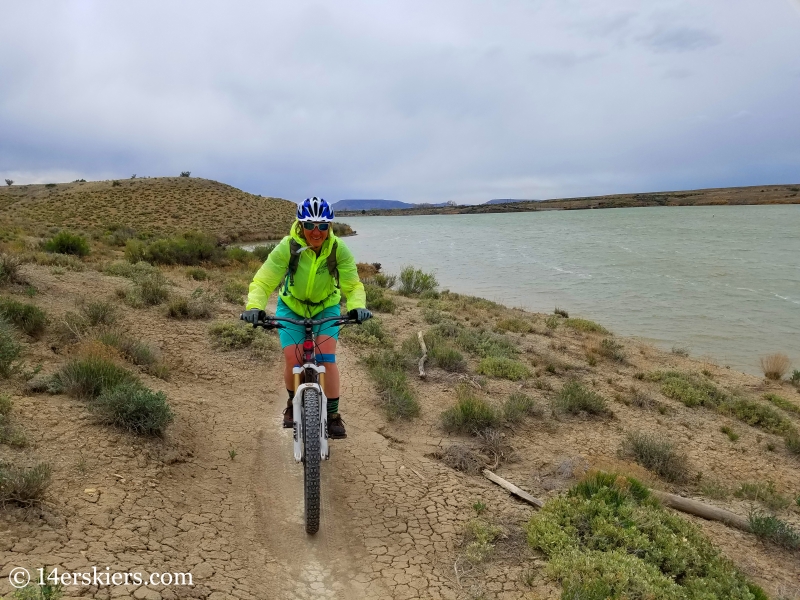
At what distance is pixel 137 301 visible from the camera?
9867mm

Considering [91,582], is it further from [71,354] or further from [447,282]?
[447,282]

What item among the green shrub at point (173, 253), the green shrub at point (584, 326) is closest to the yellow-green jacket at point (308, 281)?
the green shrub at point (584, 326)

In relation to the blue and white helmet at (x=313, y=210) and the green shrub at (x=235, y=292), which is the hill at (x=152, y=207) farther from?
the blue and white helmet at (x=313, y=210)

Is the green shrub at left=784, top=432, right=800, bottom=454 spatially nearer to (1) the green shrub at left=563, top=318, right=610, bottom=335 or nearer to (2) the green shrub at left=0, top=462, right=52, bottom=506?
(1) the green shrub at left=563, top=318, right=610, bottom=335

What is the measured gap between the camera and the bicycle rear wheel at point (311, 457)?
3.82 metres

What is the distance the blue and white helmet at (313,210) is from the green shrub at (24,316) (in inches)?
204

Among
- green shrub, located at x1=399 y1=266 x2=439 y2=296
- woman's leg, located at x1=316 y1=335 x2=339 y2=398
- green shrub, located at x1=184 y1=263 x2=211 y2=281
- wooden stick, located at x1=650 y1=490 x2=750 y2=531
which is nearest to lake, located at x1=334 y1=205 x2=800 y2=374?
green shrub, located at x1=399 y1=266 x2=439 y2=296

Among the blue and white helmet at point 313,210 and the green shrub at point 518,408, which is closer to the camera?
the blue and white helmet at point 313,210

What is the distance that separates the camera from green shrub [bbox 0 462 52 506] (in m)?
3.36

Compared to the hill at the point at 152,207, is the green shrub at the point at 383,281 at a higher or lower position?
lower

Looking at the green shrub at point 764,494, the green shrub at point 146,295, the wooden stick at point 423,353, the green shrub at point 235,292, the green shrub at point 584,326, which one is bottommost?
the green shrub at point 764,494

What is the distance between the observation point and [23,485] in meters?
3.40

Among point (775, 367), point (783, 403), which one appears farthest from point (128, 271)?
point (775, 367)

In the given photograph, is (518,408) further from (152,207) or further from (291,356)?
(152,207)
